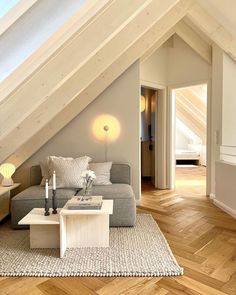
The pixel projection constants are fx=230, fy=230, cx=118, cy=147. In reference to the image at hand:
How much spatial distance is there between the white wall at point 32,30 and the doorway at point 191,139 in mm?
3462

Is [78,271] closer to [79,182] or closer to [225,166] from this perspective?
[79,182]

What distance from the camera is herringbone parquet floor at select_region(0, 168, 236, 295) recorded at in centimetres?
159

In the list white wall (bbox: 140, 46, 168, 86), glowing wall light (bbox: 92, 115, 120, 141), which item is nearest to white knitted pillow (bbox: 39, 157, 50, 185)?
glowing wall light (bbox: 92, 115, 120, 141)

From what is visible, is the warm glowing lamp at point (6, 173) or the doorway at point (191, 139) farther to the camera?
the doorway at point (191, 139)

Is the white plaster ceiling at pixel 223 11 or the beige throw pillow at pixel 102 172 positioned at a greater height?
the white plaster ceiling at pixel 223 11

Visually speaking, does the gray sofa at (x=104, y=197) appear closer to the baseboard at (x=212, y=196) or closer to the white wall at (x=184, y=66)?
the baseboard at (x=212, y=196)

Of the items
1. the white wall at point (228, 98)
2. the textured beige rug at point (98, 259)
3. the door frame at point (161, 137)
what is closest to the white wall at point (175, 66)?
the door frame at point (161, 137)

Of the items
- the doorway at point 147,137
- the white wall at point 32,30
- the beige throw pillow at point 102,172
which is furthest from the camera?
the doorway at point 147,137

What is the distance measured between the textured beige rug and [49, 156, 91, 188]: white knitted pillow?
0.78 metres

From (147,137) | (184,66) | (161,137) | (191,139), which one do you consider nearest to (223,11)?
(184,66)

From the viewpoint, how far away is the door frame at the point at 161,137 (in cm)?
469

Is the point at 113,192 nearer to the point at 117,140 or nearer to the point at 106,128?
the point at 117,140

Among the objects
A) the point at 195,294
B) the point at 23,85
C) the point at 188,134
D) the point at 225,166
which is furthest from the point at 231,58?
the point at 188,134

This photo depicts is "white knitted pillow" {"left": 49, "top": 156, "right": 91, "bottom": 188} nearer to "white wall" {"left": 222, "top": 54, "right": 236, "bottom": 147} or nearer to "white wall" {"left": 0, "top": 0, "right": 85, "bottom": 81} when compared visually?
"white wall" {"left": 0, "top": 0, "right": 85, "bottom": 81}
